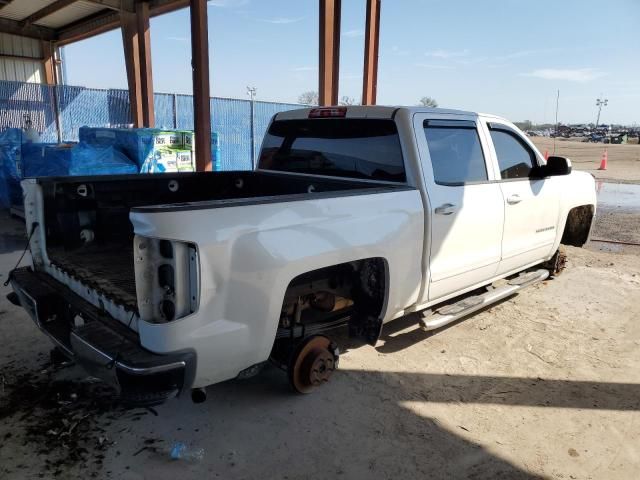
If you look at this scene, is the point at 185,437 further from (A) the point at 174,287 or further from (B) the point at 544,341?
(B) the point at 544,341

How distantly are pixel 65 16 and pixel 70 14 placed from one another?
54cm

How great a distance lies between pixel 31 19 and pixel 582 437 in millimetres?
23790

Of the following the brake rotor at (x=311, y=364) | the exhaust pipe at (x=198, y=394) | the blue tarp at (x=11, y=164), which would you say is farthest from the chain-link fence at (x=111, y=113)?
the exhaust pipe at (x=198, y=394)

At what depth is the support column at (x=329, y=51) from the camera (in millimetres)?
11133

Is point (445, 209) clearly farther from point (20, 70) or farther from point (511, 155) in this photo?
point (20, 70)

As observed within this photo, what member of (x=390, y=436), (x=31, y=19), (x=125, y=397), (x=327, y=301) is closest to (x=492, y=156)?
(x=327, y=301)

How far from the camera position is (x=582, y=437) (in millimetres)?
2971

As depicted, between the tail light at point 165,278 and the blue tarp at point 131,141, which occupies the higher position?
the blue tarp at point 131,141

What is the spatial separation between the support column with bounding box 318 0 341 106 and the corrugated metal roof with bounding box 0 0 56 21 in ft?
38.7

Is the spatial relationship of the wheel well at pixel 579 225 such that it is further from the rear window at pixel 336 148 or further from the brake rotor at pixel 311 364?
the brake rotor at pixel 311 364

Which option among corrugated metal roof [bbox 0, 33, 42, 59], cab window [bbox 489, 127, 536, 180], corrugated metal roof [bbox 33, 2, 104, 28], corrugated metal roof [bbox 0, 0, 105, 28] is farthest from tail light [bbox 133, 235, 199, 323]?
corrugated metal roof [bbox 0, 33, 42, 59]

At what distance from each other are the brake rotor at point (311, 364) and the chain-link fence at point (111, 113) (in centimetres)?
1333

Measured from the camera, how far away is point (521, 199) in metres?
4.43

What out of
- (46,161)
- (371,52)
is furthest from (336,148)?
(371,52)
